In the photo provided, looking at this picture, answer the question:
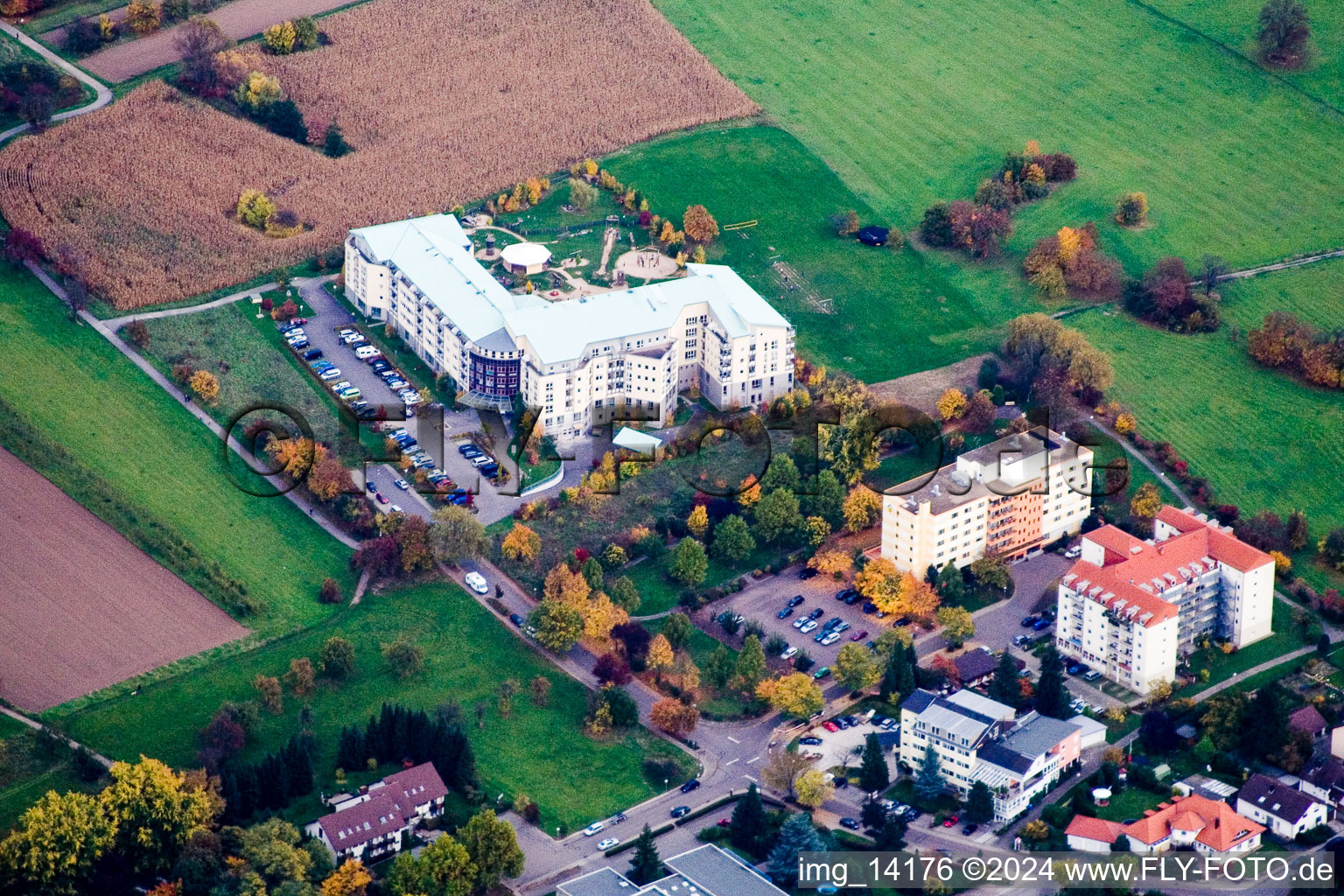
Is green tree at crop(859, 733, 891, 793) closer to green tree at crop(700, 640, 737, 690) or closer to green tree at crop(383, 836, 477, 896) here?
green tree at crop(700, 640, 737, 690)

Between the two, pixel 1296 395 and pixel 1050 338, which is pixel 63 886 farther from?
pixel 1296 395

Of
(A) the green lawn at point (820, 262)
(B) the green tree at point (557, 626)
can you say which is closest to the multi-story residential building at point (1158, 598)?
(B) the green tree at point (557, 626)

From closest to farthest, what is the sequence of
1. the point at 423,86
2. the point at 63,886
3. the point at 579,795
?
the point at 63,886
the point at 579,795
the point at 423,86

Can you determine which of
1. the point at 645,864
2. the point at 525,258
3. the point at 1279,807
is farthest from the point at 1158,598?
the point at 525,258

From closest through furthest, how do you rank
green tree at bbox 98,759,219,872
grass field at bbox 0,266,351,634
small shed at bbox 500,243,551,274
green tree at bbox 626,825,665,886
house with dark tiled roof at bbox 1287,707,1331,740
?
green tree at bbox 98,759,219,872, green tree at bbox 626,825,665,886, house with dark tiled roof at bbox 1287,707,1331,740, grass field at bbox 0,266,351,634, small shed at bbox 500,243,551,274

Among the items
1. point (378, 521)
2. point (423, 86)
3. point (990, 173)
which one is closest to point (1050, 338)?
point (990, 173)

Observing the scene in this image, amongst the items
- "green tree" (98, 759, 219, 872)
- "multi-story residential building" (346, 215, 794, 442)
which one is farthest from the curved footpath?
"green tree" (98, 759, 219, 872)
